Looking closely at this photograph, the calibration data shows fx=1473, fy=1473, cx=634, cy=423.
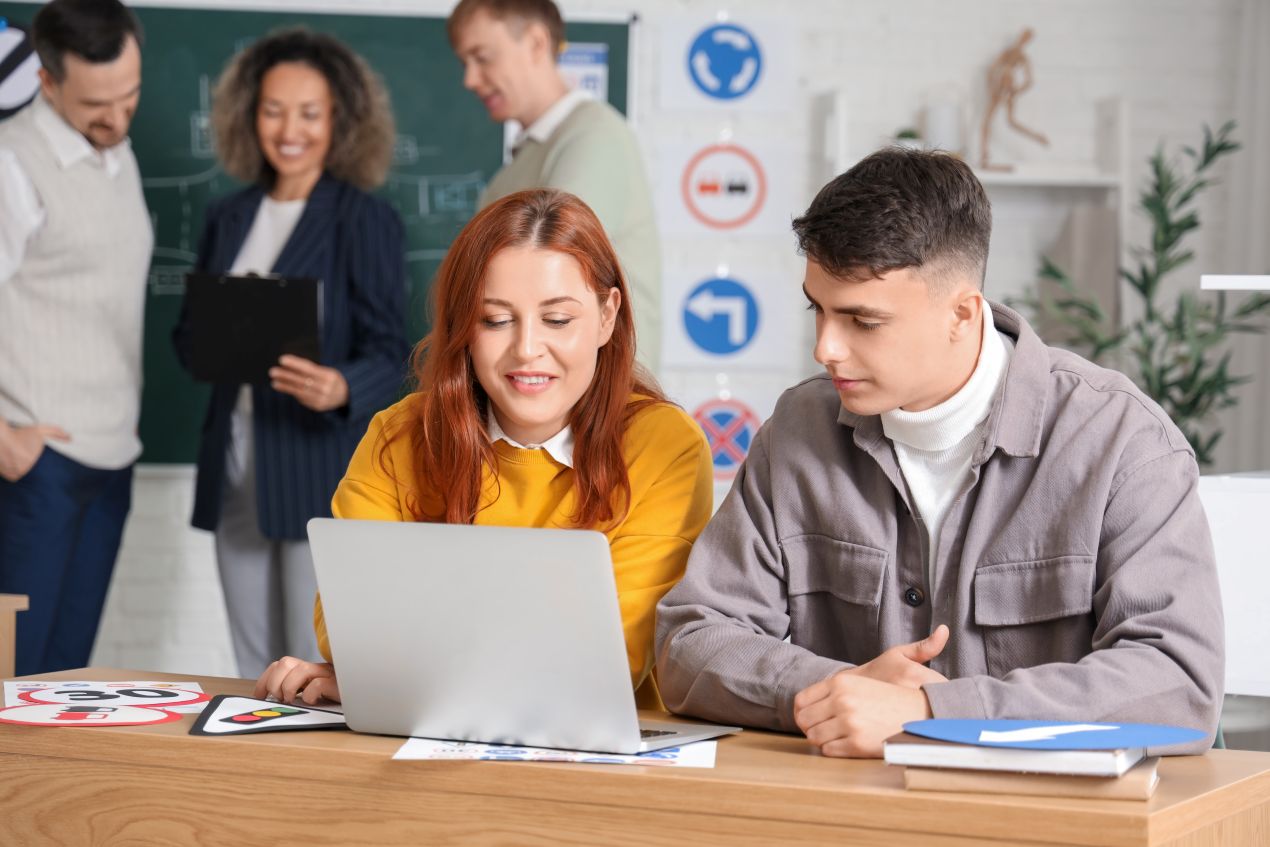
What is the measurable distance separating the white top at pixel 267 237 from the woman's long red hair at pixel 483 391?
4.70 feet

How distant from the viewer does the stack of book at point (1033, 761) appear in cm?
111

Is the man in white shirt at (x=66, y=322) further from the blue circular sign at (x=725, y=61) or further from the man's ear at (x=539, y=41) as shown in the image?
the blue circular sign at (x=725, y=61)

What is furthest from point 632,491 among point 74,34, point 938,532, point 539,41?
point 74,34

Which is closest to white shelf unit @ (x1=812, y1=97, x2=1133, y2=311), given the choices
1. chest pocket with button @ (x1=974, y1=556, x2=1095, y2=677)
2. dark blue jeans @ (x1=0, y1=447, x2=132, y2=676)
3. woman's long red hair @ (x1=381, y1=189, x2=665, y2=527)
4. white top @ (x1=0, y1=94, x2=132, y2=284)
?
white top @ (x1=0, y1=94, x2=132, y2=284)

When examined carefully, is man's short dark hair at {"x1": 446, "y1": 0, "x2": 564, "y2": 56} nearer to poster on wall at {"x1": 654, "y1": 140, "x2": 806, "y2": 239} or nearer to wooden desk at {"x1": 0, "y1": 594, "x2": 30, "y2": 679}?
poster on wall at {"x1": 654, "y1": 140, "x2": 806, "y2": 239}

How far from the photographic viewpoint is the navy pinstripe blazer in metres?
3.06

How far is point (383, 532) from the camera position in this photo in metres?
1.28

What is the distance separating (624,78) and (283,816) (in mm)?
2915

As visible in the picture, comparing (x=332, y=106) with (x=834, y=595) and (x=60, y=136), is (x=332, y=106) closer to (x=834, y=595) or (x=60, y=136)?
(x=60, y=136)

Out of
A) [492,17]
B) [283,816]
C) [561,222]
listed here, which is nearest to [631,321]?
[561,222]

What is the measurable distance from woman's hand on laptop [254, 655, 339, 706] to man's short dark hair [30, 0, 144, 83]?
76.9 inches

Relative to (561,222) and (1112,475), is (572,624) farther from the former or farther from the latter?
(561,222)

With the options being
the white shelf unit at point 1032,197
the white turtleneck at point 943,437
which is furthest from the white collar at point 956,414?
the white shelf unit at point 1032,197

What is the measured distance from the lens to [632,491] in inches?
71.0
